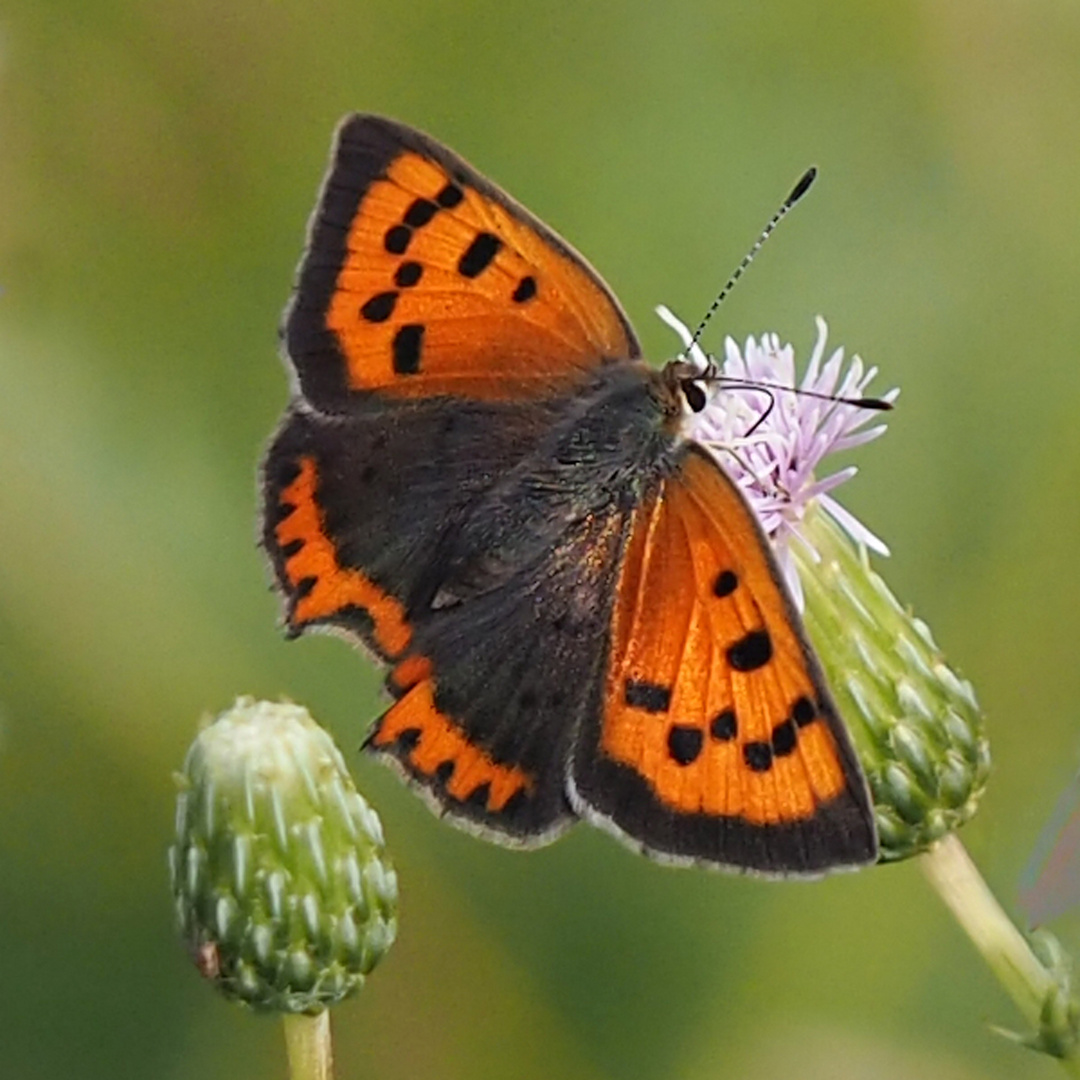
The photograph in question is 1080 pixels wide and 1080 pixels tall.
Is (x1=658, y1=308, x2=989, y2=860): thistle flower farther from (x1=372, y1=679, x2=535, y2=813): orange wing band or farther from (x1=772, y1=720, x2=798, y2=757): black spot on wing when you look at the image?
(x1=372, y1=679, x2=535, y2=813): orange wing band

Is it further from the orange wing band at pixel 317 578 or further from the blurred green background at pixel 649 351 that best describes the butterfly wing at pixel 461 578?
the blurred green background at pixel 649 351

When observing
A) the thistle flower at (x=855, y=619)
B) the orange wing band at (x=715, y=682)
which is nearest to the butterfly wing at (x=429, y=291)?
the thistle flower at (x=855, y=619)

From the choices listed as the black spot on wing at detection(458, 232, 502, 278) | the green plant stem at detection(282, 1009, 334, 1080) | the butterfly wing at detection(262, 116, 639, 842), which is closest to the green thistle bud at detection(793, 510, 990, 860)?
the butterfly wing at detection(262, 116, 639, 842)

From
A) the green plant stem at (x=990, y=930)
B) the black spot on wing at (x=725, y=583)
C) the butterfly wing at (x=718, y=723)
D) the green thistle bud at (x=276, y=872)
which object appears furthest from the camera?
the green thistle bud at (x=276, y=872)

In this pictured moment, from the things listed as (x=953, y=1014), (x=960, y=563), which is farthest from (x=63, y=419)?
(x=953, y=1014)

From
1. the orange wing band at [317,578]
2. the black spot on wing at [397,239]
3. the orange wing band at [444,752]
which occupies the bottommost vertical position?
the orange wing band at [444,752]
